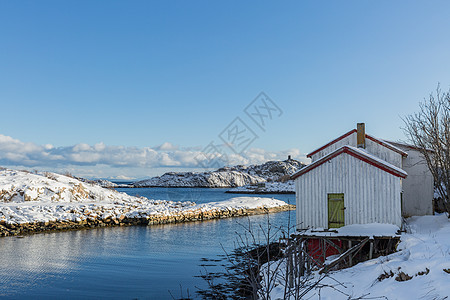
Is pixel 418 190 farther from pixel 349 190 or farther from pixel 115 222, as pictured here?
pixel 115 222

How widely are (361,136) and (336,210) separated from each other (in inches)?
213

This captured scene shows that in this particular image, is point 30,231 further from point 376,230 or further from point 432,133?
point 432,133

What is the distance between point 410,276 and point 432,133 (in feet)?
38.1

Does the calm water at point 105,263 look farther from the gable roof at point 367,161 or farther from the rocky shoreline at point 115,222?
the gable roof at point 367,161

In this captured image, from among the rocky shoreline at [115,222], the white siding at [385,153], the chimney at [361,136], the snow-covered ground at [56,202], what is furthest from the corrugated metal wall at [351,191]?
the snow-covered ground at [56,202]

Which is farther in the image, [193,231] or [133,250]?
[193,231]

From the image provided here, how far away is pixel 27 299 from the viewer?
1200cm

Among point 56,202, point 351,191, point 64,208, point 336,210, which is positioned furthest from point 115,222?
point 351,191

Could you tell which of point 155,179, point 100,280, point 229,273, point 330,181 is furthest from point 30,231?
point 155,179

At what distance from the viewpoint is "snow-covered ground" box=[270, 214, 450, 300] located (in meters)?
8.29

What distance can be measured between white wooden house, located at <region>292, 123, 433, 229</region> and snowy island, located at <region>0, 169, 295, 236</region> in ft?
25.1

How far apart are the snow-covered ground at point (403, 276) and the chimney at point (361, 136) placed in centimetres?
670

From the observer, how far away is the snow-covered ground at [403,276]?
829 centimetres

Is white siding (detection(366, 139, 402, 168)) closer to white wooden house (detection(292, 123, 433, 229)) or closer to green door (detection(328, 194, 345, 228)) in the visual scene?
white wooden house (detection(292, 123, 433, 229))
